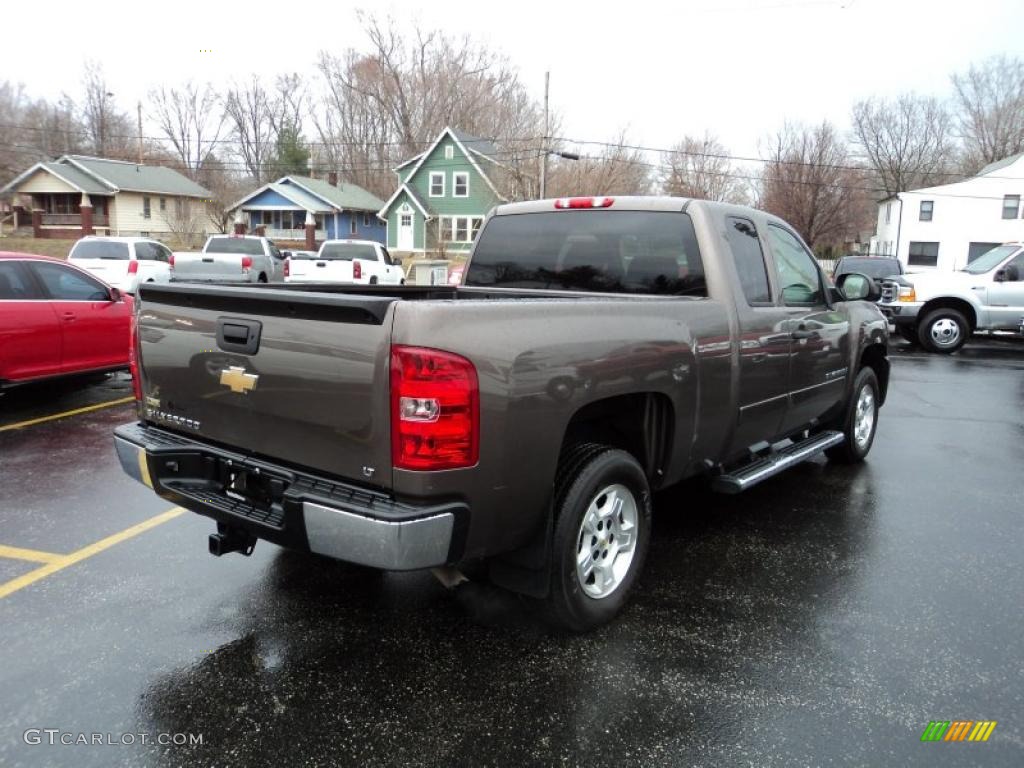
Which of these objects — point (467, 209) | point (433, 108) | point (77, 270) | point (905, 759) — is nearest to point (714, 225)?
point (905, 759)

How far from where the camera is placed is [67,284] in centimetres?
813

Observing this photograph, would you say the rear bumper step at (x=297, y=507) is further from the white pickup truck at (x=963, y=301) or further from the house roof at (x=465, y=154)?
the house roof at (x=465, y=154)

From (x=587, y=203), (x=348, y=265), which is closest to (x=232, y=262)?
(x=348, y=265)

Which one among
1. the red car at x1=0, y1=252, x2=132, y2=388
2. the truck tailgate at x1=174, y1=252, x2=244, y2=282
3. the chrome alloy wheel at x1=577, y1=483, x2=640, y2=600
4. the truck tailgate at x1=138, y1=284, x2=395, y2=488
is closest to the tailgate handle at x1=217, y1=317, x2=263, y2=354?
the truck tailgate at x1=138, y1=284, x2=395, y2=488

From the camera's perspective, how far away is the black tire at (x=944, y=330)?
13945 mm

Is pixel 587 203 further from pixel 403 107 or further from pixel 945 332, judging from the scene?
pixel 403 107

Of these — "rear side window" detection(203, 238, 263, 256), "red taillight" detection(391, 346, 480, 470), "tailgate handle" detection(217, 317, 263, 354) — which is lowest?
"red taillight" detection(391, 346, 480, 470)

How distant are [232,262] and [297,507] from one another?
1840cm

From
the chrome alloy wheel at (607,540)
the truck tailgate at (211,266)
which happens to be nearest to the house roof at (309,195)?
the truck tailgate at (211,266)

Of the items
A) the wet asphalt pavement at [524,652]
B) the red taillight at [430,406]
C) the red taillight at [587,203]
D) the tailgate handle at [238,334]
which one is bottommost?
the wet asphalt pavement at [524,652]

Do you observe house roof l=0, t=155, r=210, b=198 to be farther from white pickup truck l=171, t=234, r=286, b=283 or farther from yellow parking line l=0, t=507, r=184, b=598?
yellow parking line l=0, t=507, r=184, b=598

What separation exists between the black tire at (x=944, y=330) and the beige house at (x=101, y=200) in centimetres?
4344

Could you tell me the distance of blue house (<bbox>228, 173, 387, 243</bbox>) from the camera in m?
52.2

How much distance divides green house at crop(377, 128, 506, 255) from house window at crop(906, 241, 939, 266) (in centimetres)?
2556
